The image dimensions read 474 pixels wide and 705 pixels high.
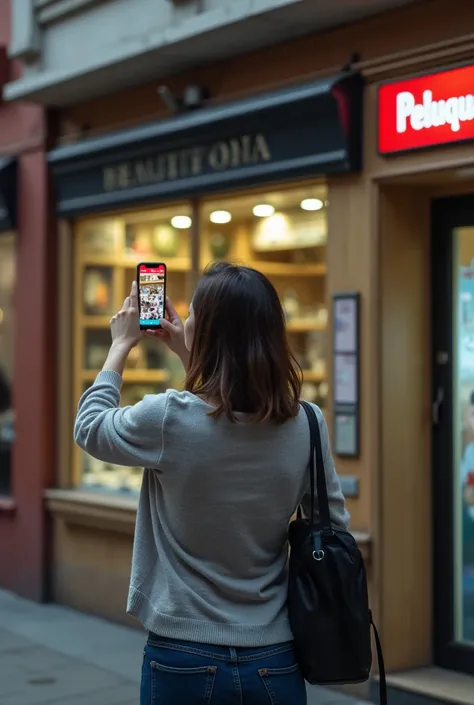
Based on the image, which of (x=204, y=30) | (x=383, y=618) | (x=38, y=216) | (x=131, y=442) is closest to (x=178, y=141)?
Result: (x=204, y=30)

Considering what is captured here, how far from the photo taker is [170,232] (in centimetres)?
854

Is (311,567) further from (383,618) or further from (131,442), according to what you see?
(383,618)

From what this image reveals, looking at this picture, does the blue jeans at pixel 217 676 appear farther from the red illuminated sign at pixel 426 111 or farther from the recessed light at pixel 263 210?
the recessed light at pixel 263 210

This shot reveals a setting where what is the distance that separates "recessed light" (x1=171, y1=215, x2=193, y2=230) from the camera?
829cm

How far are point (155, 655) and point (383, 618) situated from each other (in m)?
3.93

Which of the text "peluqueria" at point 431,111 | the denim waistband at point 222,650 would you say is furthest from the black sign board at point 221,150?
the denim waistband at point 222,650

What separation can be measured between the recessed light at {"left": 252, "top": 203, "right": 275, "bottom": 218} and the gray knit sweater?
16.5 ft

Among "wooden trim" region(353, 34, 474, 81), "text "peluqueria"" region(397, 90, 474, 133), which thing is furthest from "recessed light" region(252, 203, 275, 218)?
"text "peluqueria"" region(397, 90, 474, 133)

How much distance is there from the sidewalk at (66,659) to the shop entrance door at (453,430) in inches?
29.1

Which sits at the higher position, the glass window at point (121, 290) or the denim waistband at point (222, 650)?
the glass window at point (121, 290)

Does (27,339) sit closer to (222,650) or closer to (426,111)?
(426,111)

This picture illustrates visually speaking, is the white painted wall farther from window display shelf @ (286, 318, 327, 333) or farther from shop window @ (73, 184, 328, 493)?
window display shelf @ (286, 318, 327, 333)

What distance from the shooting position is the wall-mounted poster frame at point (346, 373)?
666 centimetres

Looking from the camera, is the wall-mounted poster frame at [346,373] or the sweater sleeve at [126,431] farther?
the wall-mounted poster frame at [346,373]
